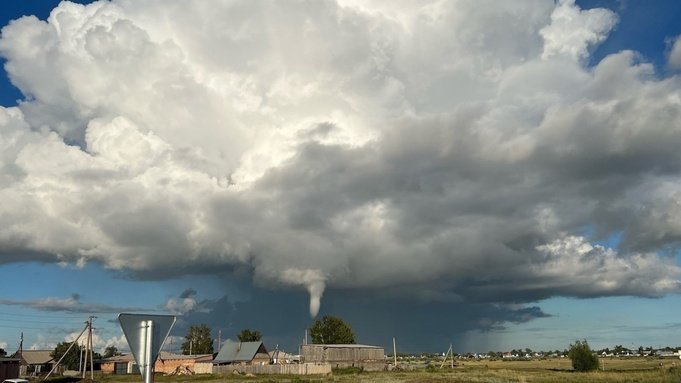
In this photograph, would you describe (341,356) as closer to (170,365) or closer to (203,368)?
(203,368)

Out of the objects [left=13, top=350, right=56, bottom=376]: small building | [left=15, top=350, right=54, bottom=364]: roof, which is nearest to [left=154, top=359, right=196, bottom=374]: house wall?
[left=13, top=350, right=56, bottom=376]: small building

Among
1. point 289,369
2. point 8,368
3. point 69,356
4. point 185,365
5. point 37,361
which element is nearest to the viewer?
point 8,368

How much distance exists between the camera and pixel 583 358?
82.3m

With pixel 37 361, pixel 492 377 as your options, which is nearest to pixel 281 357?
pixel 37 361

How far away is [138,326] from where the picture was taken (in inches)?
313

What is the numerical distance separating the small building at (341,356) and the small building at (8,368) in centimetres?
5510

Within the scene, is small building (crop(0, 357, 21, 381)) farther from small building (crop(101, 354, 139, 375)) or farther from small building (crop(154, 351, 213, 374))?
small building (crop(101, 354, 139, 375))

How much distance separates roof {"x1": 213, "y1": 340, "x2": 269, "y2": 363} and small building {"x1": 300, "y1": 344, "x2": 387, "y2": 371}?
1415cm

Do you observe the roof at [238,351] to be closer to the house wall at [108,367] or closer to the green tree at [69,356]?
the house wall at [108,367]

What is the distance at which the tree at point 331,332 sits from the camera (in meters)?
146

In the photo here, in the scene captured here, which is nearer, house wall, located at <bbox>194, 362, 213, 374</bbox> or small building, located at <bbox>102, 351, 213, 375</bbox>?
house wall, located at <bbox>194, 362, 213, 374</bbox>

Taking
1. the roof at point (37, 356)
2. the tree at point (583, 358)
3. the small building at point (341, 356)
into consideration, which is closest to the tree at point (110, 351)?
the roof at point (37, 356)

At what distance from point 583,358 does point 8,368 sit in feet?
245

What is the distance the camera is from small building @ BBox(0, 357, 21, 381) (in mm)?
62219
